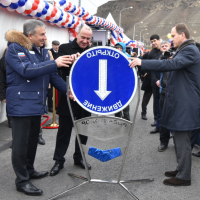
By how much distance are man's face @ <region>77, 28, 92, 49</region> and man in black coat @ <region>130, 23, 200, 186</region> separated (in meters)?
0.99

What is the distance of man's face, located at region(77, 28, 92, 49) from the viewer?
304cm

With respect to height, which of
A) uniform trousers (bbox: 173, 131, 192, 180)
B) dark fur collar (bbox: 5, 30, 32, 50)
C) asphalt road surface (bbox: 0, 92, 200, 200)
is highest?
dark fur collar (bbox: 5, 30, 32, 50)

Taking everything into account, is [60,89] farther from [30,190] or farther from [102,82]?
[30,190]

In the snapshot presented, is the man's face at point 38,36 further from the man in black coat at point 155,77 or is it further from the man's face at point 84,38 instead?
the man in black coat at point 155,77

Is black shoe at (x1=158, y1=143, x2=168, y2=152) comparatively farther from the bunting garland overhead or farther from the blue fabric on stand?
the bunting garland overhead

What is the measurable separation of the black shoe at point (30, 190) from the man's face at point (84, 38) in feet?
5.57

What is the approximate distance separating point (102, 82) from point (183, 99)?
41.8 inches

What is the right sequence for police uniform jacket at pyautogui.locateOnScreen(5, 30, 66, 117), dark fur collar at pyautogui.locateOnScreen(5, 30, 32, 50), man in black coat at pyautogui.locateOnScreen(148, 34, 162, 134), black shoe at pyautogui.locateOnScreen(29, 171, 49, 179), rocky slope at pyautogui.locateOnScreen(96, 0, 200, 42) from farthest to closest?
rocky slope at pyautogui.locateOnScreen(96, 0, 200, 42), man in black coat at pyautogui.locateOnScreen(148, 34, 162, 134), black shoe at pyautogui.locateOnScreen(29, 171, 49, 179), dark fur collar at pyautogui.locateOnScreen(5, 30, 32, 50), police uniform jacket at pyautogui.locateOnScreen(5, 30, 66, 117)

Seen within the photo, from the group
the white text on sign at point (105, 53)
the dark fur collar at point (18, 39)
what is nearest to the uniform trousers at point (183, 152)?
the white text on sign at point (105, 53)

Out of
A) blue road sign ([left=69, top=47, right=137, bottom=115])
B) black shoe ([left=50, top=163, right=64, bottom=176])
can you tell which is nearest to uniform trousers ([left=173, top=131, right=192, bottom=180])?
blue road sign ([left=69, top=47, right=137, bottom=115])

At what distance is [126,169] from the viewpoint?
3.56 meters

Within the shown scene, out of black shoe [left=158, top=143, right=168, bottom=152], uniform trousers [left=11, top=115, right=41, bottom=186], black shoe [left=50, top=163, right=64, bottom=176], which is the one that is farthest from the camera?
black shoe [left=158, top=143, right=168, bottom=152]

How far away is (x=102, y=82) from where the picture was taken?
2.43m

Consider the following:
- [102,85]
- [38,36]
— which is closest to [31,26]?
[38,36]
